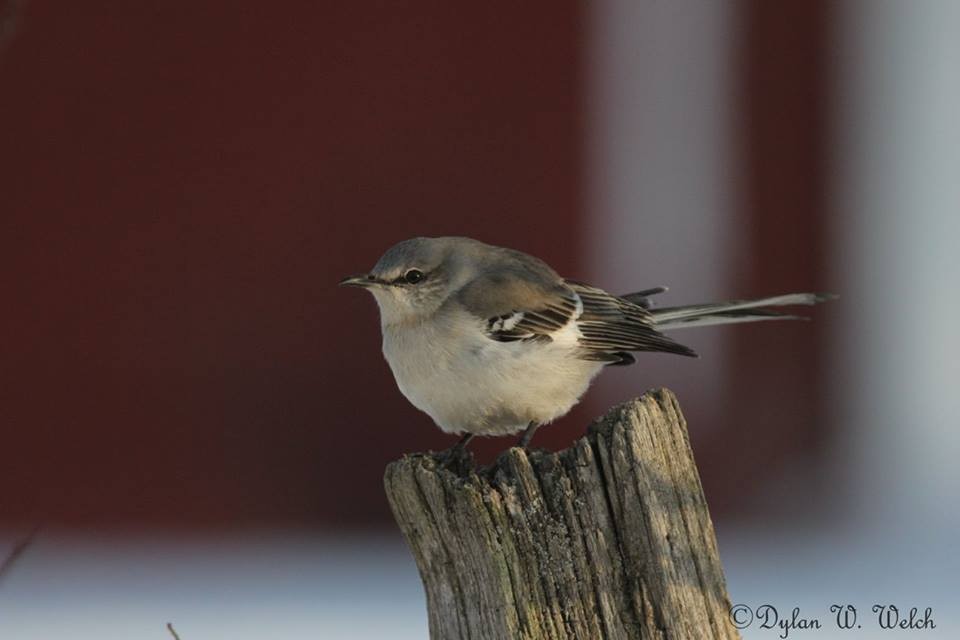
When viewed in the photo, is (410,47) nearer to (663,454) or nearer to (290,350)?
(290,350)

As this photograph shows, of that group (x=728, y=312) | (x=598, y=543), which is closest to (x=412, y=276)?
(x=728, y=312)

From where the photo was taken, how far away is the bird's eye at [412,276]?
4609mm

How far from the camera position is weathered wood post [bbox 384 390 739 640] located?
9.99ft

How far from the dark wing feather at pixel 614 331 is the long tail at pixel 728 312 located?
8cm

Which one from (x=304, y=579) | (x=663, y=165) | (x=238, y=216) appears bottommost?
(x=304, y=579)

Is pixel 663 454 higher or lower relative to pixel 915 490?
higher

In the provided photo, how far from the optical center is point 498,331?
4.43 metres

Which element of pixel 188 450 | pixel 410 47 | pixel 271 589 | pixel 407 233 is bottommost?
pixel 271 589

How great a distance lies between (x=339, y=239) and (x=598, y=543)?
5528mm

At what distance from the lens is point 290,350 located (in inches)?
332

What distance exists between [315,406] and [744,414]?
2894 millimetres

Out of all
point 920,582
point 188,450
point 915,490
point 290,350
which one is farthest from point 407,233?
point 915,490

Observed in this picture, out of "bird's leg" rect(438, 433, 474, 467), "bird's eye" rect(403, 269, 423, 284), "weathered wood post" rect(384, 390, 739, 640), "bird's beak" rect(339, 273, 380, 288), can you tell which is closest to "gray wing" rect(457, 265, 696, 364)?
"bird's eye" rect(403, 269, 423, 284)

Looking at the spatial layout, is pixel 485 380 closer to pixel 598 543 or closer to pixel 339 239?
pixel 598 543
